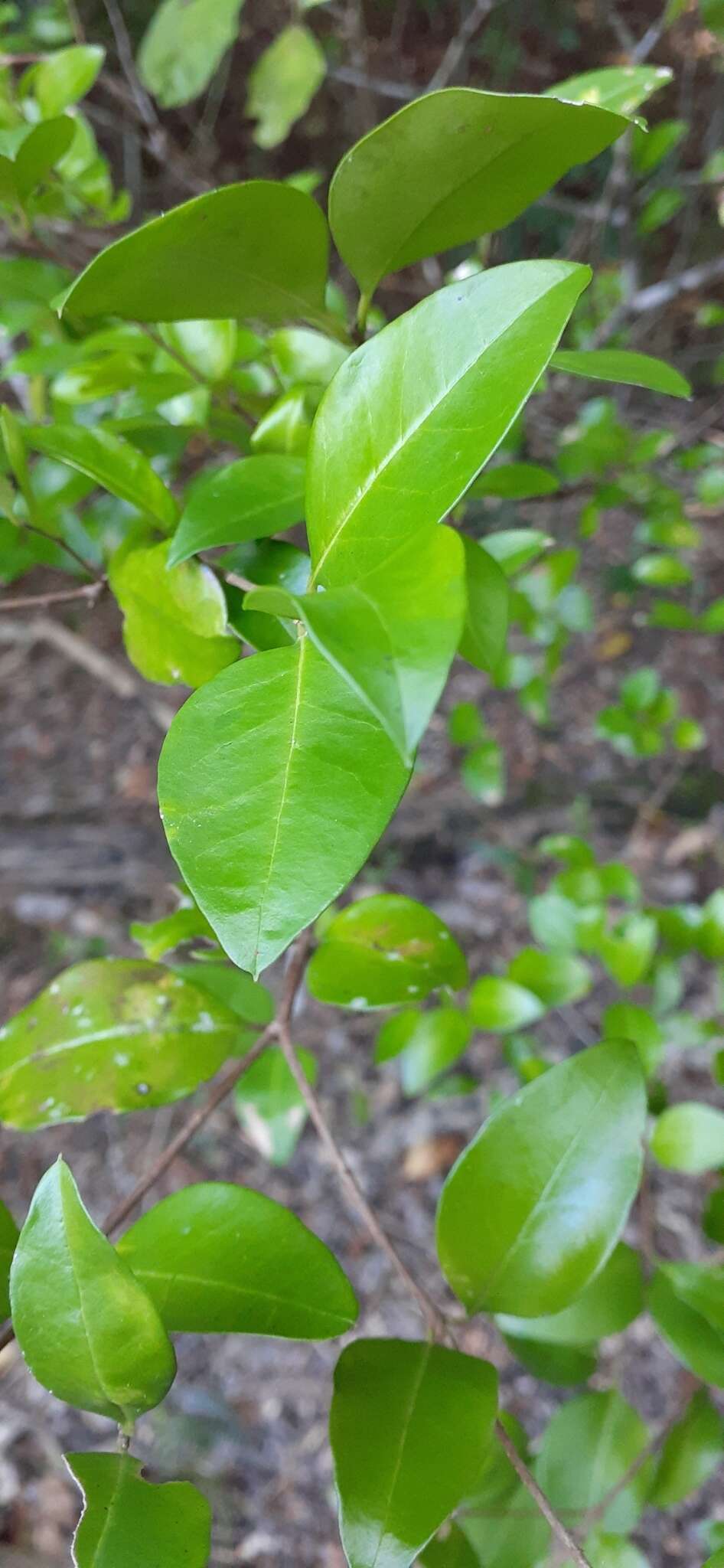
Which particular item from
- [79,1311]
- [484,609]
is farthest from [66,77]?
[79,1311]

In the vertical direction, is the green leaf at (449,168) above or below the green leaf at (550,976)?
above

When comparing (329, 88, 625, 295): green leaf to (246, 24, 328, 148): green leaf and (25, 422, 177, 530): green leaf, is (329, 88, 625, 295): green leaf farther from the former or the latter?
(246, 24, 328, 148): green leaf

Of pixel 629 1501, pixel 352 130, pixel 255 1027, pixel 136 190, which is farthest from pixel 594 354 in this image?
pixel 352 130

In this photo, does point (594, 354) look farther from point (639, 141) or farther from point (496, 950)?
point (496, 950)

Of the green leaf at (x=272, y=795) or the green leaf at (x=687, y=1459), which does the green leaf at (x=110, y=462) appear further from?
the green leaf at (x=687, y=1459)

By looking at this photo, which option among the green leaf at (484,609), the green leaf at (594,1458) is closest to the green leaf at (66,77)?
the green leaf at (484,609)

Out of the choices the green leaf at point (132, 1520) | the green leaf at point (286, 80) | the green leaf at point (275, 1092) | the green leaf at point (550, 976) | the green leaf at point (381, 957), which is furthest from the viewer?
the green leaf at point (286, 80)
